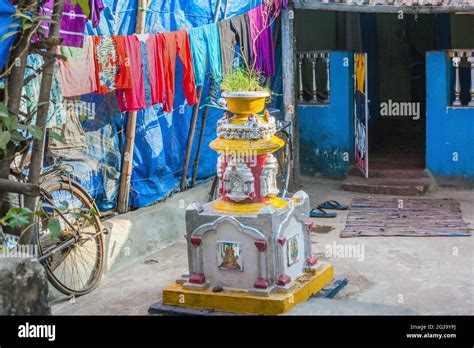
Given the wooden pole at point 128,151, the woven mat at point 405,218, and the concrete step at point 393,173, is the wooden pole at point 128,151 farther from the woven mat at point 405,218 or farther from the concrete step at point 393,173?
the concrete step at point 393,173

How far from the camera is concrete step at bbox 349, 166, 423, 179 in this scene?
12578mm

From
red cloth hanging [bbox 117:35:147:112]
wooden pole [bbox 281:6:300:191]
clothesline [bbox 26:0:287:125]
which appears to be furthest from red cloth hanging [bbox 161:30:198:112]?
wooden pole [bbox 281:6:300:191]

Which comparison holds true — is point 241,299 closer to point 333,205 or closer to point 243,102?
point 243,102

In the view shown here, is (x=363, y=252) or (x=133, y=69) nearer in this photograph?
(x=133, y=69)

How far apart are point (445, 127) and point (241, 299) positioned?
21.5ft

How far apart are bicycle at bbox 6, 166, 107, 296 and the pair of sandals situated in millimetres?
3645

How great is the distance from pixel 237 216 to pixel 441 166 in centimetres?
625

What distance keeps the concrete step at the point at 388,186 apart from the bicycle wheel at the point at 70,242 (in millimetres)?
5179

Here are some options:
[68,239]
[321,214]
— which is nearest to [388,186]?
[321,214]

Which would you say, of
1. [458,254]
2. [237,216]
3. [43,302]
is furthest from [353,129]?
[43,302]

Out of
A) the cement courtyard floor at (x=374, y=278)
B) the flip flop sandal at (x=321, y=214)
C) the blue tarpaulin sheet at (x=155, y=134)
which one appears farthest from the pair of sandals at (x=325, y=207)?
the blue tarpaulin sheet at (x=155, y=134)

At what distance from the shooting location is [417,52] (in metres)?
16.4
